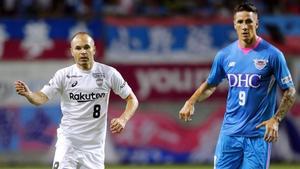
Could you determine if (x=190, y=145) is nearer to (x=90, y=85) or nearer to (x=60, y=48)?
(x=60, y=48)

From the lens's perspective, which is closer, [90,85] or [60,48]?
[90,85]

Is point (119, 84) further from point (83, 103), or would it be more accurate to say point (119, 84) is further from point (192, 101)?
point (192, 101)

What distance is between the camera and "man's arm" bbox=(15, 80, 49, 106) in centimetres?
878

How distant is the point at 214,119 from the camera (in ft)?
58.0

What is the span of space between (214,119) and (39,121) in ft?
11.7

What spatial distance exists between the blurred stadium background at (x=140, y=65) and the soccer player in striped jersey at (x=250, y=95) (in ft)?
26.4

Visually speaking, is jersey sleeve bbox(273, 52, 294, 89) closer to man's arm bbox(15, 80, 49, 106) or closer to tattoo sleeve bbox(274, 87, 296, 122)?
tattoo sleeve bbox(274, 87, 296, 122)

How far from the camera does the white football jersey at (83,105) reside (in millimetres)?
9180

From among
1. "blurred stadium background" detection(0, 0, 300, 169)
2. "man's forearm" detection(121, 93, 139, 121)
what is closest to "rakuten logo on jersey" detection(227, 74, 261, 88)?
"man's forearm" detection(121, 93, 139, 121)

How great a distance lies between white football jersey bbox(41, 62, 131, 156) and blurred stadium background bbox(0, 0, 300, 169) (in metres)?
7.60

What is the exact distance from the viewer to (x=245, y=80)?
8.70 metres

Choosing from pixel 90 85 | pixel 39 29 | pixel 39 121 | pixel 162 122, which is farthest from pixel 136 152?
pixel 90 85

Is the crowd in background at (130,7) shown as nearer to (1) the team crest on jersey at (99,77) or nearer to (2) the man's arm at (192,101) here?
(1) the team crest on jersey at (99,77)

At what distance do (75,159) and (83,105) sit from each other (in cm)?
59
